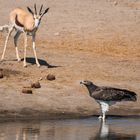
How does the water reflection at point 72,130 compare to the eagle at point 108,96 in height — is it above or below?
below

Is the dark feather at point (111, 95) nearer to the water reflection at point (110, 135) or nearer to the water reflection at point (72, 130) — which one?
the water reflection at point (72, 130)

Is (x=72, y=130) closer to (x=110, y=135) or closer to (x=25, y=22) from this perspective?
(x=110, y=135)

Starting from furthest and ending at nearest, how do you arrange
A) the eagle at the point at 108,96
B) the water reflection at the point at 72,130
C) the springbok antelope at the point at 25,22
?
the springbok antelope at the point at 25,22
the eagle at the point at 108,96
the water reflection at the point at 72,130

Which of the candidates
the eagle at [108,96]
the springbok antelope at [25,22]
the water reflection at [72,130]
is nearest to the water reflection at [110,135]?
the water reflection at [72,130]

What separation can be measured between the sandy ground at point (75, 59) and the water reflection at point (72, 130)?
0.82 metres

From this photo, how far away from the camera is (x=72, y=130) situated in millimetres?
16812

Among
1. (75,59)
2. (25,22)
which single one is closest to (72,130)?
(25,22)

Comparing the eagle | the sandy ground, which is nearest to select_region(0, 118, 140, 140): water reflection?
the eagle

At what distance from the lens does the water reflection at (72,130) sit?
52.6ft

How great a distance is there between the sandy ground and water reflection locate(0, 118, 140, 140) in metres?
0.82

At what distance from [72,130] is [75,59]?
24.4 ft

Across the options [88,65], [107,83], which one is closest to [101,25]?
[88,65]

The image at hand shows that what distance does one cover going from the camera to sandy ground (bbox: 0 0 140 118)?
19.1 metres

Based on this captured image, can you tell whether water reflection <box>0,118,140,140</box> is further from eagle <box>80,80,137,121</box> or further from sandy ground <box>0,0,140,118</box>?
sandy ground <box>0,0,140,118</box>
